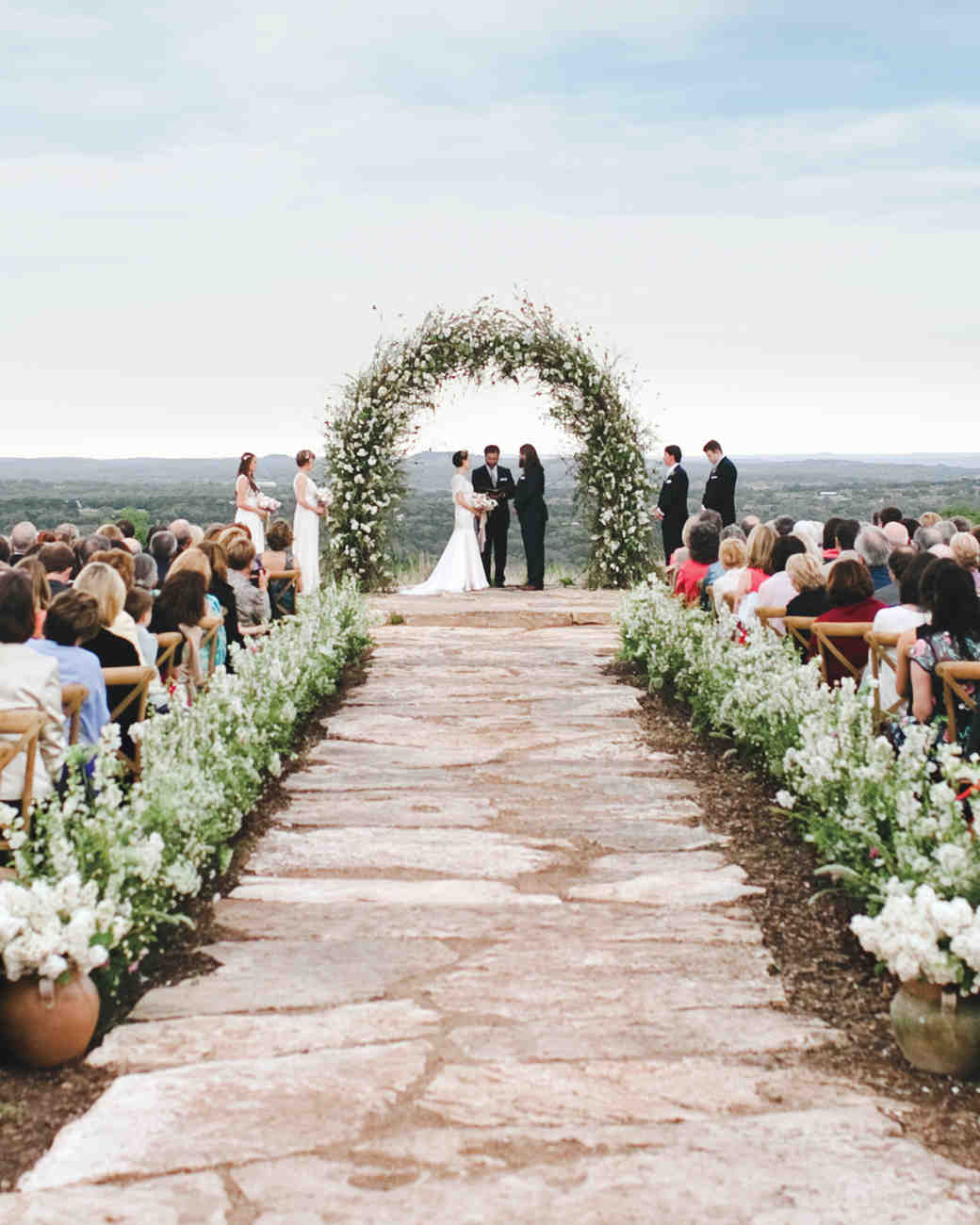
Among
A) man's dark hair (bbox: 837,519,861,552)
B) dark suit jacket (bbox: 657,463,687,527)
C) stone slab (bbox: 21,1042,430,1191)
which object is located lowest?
stone slab (bbox: 21,1042,430,1191)

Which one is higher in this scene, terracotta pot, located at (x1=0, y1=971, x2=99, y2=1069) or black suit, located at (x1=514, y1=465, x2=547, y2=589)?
black suit, located at (x1=514, y1=465, x2=547, y2=589)

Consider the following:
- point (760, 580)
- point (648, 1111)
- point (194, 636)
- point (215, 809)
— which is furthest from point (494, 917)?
point (760, 580)

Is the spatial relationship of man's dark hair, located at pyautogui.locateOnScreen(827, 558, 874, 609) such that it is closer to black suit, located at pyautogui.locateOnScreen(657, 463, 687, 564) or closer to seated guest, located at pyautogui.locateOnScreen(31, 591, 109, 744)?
seated guest, located at pyautogui.locateOnScreen(31, 591, 109, 744)

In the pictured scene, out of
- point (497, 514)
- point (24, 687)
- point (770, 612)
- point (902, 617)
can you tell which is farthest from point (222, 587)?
point (497, 514)

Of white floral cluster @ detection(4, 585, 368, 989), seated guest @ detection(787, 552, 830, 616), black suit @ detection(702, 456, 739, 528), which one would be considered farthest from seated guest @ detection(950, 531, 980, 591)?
black suit @ detection(702, 456, 739, 528)

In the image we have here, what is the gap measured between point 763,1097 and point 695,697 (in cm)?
493

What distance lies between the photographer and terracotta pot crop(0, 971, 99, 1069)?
4.04 metres

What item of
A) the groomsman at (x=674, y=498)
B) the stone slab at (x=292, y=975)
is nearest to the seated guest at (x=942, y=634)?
the stone slab at (x=292, y=975)

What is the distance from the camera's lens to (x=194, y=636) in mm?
7535

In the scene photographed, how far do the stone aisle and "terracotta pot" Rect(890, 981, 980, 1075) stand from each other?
25 cm

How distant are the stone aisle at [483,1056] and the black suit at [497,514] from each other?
11.3 metres

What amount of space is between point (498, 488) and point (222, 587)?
31.3 feet

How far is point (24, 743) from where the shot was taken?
476 cm

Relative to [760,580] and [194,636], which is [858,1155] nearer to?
[194,636]
